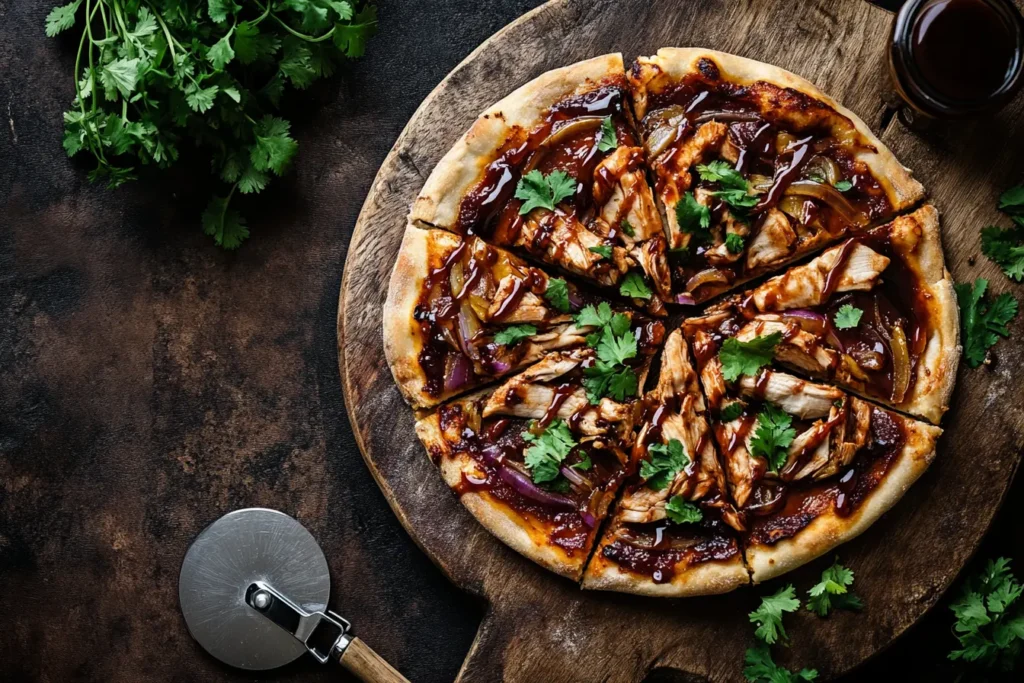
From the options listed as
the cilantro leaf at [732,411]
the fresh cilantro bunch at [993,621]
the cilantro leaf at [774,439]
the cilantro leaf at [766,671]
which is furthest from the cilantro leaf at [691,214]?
the fresh cilantro bunch at [993,621]

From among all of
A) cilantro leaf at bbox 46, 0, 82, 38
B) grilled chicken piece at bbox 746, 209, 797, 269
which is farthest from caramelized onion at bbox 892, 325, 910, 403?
cilantro leaf at bbox 46, 0, 82, 38

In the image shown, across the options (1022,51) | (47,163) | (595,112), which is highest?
(1022,51)

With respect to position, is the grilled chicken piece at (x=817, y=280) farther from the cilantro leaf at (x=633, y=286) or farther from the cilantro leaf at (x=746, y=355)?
the cilantro leaf at (x=633, y=286)

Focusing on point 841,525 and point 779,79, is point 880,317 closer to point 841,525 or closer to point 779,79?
point 841,525

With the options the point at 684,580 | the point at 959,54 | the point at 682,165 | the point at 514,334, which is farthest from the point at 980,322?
the point at 514,334

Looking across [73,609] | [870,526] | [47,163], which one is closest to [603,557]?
[870,526]

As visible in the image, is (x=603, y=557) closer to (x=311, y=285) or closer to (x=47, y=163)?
(x=311, y=285)
